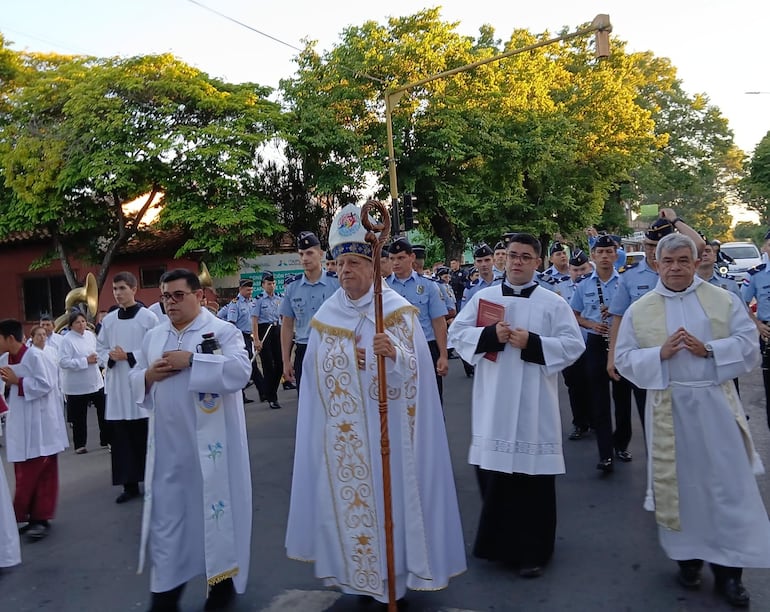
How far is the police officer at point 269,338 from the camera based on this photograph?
1177cm

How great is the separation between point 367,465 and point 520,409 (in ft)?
3.55

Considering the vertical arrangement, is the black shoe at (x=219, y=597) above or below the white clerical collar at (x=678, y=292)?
below

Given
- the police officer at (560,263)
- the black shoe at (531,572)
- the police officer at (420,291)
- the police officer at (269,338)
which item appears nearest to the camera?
the black shoe at (531,572)

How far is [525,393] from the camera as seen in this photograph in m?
4.61

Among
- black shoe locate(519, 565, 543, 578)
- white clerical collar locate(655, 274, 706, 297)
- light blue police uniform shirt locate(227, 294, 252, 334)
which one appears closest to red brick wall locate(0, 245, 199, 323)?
light blue police uniform shirt locate(227, 294, 252, 334)

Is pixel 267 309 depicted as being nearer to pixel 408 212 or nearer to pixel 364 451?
pixel 408 212

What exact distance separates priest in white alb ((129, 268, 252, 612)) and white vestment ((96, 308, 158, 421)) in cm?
279

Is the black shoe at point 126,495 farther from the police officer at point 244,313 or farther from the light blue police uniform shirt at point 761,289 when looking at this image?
the police officer at point 244,313

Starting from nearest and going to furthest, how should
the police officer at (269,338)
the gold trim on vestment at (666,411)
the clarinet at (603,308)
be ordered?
the gold trim on vestment at (666,411) < the clarinet at (603,308) < the police officer at (269,338)

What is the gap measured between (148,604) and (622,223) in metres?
38.3

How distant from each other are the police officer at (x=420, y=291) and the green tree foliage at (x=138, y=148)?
14.8m

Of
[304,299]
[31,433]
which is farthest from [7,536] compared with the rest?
[304,299]

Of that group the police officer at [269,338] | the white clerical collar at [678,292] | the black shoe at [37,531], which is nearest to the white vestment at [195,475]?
the black shoe at [37,531]

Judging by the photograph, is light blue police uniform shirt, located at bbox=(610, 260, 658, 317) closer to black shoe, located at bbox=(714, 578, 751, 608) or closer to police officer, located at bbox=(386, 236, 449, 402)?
police officer, located at bbox=(386, 236, 449, 402)
